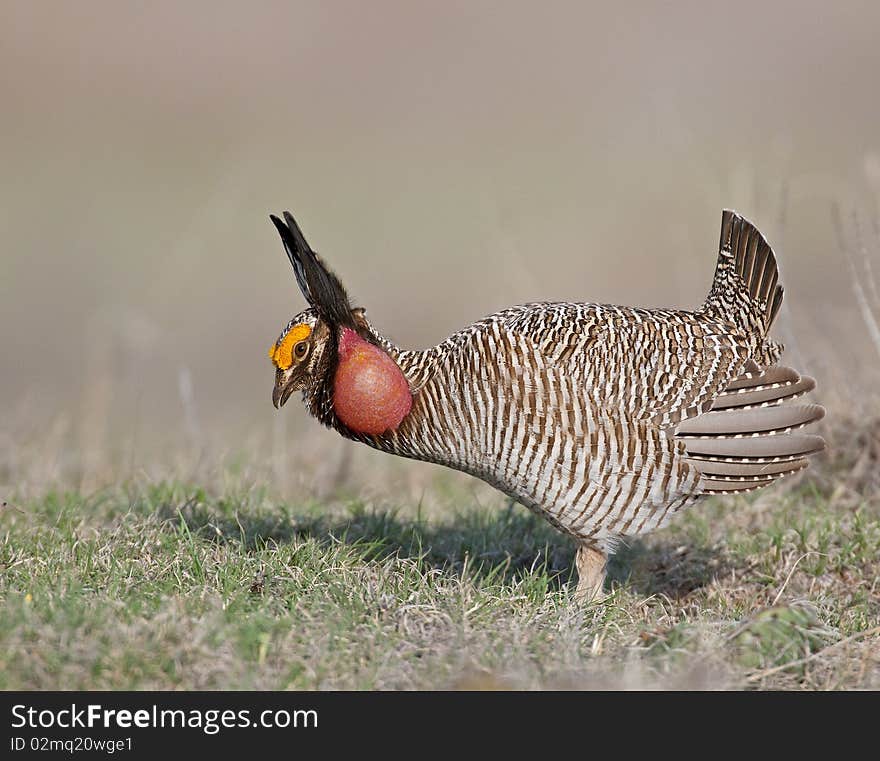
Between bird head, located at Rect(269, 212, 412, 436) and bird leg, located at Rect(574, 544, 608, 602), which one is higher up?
bird head, located at Rect(269, 212, 412, 436)

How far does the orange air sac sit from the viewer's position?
4680 millimetres

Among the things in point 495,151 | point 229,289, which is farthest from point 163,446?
point 495,151

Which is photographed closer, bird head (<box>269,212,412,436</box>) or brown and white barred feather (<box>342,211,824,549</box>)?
brown and white barred feather (<box>342,211,824,549</box>)

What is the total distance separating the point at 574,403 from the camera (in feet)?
14.5

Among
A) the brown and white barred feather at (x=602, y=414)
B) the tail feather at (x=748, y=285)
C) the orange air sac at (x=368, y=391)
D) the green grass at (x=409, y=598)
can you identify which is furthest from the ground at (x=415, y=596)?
the tail feather at (x=748, y=285)

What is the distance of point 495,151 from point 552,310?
1229cm

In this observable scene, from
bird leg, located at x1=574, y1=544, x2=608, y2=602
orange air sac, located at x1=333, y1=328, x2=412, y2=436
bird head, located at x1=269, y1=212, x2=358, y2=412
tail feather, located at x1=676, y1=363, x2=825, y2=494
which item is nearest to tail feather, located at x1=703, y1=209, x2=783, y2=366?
tail feather, located at x1=676, y1=363, x2=825, y2=494

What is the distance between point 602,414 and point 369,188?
11.5 meters

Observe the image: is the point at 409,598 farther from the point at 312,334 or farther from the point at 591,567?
the point at 312,334

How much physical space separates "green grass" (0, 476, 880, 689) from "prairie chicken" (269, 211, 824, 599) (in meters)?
0.43

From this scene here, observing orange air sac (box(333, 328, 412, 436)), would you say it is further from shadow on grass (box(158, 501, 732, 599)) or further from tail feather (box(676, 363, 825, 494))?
tail feather (box(676, 363, 825, 494))

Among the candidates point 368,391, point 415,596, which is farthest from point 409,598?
point 368,391

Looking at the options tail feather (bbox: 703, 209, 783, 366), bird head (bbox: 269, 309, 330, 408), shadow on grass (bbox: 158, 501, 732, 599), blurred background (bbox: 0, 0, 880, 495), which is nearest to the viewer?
bird head (bbox: 269, 309, 330, 408)

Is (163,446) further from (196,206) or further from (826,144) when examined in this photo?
(826,144)
